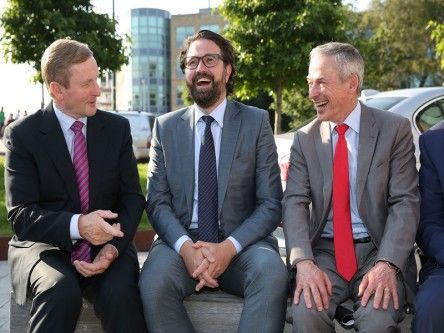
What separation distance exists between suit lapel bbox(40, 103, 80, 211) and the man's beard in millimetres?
820

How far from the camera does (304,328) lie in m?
3.01

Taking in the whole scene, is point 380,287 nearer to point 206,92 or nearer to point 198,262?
point 198,262

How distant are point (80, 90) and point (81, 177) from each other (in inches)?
18.9

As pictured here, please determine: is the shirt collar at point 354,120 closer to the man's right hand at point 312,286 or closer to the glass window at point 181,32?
the man's right hand at point 312,286

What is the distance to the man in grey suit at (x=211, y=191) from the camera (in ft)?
10.9

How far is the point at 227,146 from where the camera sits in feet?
12.2

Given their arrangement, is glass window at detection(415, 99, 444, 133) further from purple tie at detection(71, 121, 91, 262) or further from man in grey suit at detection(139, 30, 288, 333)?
purple tie at detection(71, 121, 91, 262)

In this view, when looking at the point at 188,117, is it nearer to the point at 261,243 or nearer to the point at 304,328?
the point at 261,243

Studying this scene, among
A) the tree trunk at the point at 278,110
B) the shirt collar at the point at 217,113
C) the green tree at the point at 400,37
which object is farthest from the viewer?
the green tree at the point at 400,37

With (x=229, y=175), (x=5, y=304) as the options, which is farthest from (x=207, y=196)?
(x=5, y=304)

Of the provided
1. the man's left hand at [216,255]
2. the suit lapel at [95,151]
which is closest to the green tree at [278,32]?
the suit lapel at [95,151]

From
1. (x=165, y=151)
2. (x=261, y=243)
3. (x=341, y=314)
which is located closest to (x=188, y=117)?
(x=165, y=151)

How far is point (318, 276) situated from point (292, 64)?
15246 mm

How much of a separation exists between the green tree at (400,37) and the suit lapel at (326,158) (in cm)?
2922
